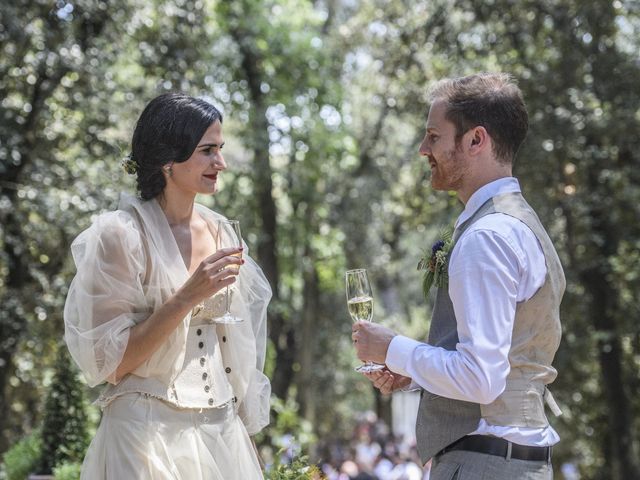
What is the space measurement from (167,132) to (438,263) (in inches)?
51.1

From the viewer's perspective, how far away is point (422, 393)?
10.2ft

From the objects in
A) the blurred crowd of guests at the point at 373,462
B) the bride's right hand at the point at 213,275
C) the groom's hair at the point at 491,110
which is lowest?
the blurred crowd of guests at the point at 373,462

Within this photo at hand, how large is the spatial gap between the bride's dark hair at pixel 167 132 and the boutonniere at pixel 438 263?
111 cm

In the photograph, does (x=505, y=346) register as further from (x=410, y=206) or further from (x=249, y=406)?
(x=410, y=206)

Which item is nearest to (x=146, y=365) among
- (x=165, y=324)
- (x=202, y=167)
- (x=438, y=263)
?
(x=165, y=324)

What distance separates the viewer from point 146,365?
11.5 ft

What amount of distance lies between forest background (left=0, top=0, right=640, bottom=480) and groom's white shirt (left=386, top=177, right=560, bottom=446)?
1.85 ft

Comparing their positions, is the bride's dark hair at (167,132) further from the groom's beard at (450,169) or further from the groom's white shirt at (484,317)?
the groom's white shirt at (484,317)

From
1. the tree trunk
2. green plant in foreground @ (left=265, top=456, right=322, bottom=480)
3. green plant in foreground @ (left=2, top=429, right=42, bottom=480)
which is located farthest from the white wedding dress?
the tree trunk

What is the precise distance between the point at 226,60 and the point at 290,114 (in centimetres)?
170

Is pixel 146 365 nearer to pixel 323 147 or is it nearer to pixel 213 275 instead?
pixel 213 275

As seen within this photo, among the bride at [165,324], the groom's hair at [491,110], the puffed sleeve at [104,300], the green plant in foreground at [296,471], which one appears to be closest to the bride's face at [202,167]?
the bride at [165,324]

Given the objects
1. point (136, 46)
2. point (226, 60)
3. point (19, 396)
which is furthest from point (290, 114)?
point (19, 396)

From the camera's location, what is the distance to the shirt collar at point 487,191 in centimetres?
304
